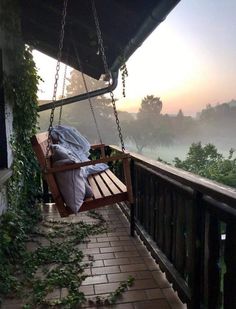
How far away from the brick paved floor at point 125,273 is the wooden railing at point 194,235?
0.35ft

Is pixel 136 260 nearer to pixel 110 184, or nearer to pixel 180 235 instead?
pixel 110 184

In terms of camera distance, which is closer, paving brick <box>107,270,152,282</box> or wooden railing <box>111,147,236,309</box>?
wooden railing <box>111,147,236,309</box>

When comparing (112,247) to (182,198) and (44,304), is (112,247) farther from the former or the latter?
(182,198)

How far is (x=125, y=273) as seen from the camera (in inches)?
95.6

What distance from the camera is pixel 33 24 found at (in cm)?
440

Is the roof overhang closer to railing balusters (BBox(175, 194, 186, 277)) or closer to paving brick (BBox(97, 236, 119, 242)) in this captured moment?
railing balusters (BBox(175, 194, 186, 277))

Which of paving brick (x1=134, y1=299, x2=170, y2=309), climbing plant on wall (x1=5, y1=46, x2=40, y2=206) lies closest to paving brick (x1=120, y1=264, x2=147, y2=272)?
paving brick (x1=134, y1=299, x2=170, y2=309)

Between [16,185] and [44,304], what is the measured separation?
151 cm

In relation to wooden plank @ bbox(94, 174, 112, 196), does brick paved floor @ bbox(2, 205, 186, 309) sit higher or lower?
lower

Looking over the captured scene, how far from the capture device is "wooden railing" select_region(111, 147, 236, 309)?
138 cm

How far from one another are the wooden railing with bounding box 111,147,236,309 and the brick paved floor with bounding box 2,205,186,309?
107 mm

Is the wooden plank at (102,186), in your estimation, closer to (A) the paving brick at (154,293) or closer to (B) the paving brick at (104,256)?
(B) the paving brick at (104,256)

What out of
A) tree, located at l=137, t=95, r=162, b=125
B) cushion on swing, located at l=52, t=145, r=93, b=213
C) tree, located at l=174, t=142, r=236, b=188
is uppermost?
tree, located at l=137, t=95, r=162, b=125

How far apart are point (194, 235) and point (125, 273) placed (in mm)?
975
